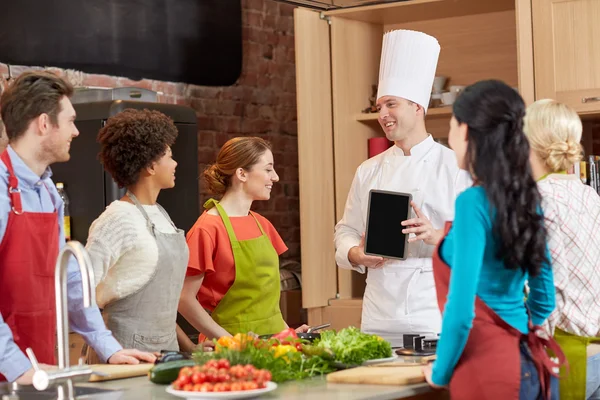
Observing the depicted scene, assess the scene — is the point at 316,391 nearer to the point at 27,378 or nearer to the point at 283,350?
the point at 283,350

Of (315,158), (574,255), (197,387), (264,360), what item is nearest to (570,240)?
(574,255)

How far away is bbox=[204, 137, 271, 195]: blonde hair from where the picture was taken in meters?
3.38

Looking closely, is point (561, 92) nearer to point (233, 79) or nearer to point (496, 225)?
point (233, 79)

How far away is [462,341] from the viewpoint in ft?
6.70

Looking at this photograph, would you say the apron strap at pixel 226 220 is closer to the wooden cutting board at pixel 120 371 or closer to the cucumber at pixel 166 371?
the wooden cutting board at pixel 120 371

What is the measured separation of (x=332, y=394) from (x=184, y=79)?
126 inches

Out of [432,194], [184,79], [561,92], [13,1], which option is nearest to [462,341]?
[432,194]

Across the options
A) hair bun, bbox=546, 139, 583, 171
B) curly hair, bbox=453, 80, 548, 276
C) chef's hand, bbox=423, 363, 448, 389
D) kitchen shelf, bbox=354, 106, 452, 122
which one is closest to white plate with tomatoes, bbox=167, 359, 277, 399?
chef's hand, bbox=423, 363, 448, 389

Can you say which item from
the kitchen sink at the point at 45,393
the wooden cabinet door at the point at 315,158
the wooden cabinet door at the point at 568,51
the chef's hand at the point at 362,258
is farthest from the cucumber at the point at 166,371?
the wooden cabinet door at the point at 568,51

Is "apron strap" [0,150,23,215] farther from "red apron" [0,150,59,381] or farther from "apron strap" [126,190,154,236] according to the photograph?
"apron strap" [126,190,154,236]

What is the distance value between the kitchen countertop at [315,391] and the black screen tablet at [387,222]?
837 mm

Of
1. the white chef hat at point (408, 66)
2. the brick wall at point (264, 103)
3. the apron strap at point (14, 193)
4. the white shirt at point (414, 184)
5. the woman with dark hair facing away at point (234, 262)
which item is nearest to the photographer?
the apron strap at point (14, 193)

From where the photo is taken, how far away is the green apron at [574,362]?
99.3 inches

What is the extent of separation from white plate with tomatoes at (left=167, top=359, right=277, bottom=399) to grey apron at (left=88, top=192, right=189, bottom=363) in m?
0.79
